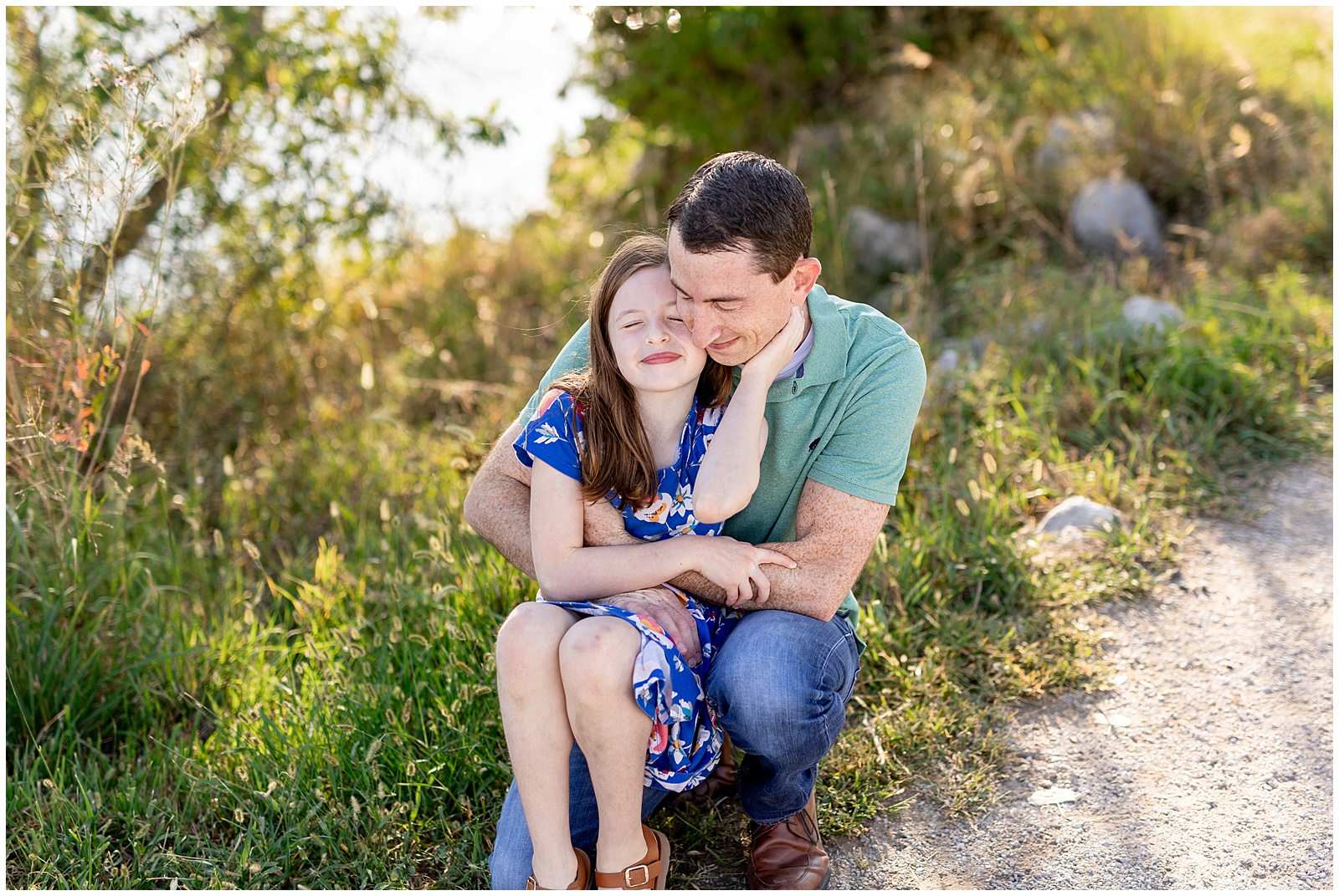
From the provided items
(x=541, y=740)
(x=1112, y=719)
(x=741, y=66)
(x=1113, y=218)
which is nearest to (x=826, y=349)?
(x=541, y=740)

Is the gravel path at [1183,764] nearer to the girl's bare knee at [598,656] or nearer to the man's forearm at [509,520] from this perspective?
the girl's bare knee at [598,656]

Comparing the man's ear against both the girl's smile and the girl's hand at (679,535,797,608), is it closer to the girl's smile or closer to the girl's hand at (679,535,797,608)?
the girl's smile

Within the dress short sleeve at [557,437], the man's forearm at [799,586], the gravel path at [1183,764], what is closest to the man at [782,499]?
the man's forearm at [799,586]

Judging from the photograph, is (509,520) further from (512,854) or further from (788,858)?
(788,858)

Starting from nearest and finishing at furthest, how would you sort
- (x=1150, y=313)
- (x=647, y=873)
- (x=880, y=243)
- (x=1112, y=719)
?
1. (x=647, y=873)
2. (x=1112, y=719)
3. (x=1150, y=313)
4. (x=880, y=243)

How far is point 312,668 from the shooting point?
9.52 feet

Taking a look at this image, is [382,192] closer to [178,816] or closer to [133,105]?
[133,105]

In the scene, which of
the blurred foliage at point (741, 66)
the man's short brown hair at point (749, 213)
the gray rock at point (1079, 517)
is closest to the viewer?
the man's short brown hair at point (749, 213)

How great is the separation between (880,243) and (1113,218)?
3.76 ft

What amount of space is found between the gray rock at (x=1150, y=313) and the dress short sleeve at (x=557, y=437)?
2.97m

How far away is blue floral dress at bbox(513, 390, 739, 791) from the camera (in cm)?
202

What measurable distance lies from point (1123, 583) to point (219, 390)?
3821 millimetres

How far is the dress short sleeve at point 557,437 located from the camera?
2.17 m

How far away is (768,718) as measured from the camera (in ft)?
6.78
